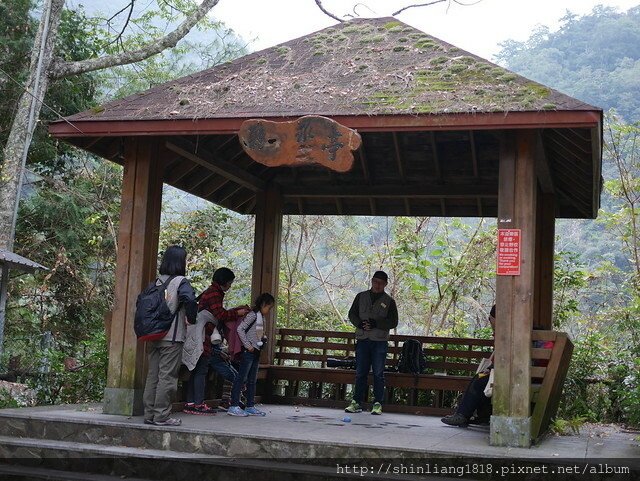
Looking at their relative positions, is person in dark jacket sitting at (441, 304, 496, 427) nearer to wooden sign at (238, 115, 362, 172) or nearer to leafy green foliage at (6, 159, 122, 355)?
wooden sign at (238, 115, 362, 172)

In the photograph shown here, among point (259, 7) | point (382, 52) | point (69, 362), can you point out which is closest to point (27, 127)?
point (69, 362)

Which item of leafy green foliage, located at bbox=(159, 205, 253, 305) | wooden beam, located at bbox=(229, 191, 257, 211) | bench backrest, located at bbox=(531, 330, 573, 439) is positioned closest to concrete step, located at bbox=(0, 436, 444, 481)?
bench backrest, located at bbox=(531, 330, 573, 439)

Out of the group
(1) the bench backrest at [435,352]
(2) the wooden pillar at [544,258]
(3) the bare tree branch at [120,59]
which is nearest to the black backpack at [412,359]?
(1) the bench backrest at [435,352]

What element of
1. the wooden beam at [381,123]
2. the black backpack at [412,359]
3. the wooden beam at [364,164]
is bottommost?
the black backpack at [412,359]

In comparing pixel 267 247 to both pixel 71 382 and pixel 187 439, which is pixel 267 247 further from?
pixel 187 439

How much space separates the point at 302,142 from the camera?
7.41m

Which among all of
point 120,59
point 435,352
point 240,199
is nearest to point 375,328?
point 435,352

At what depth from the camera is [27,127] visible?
1302cm

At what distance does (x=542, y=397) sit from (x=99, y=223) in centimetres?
1017

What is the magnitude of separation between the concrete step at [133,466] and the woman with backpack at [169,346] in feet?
1.64

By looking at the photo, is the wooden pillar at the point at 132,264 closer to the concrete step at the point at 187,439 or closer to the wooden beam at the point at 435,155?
the concrete step at the point at 187,439

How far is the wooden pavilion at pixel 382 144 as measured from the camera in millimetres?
7145

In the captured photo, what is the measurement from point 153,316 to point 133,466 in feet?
4.63

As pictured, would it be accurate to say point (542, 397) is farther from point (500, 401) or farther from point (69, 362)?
point (69, 362)
